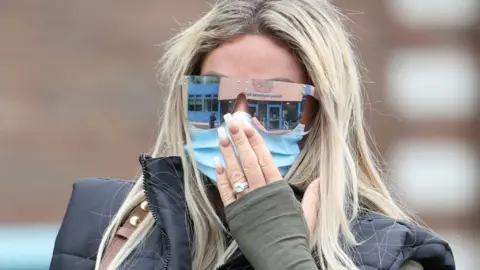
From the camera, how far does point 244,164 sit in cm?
206

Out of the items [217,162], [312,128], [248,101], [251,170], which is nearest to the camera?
[251,170]

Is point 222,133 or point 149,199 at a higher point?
point 222,133

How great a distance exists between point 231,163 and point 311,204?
0.26 meters

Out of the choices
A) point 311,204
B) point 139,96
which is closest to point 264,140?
point 311,204

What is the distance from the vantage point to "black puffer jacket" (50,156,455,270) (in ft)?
6.96

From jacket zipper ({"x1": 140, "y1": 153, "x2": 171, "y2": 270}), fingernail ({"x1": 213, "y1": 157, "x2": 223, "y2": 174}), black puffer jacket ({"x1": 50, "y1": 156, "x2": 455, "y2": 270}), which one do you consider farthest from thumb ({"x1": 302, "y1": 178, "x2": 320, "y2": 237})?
jacket zipper ({"x1": 140, "y1": 153, "x2": 171, "y2": 270})

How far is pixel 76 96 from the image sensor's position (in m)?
8.77

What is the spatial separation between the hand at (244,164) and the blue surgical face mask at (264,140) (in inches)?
7.9

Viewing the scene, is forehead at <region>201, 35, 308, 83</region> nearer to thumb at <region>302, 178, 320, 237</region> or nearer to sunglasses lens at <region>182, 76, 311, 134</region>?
sunglasses lens at <region>182, 76, 311, 134</region>

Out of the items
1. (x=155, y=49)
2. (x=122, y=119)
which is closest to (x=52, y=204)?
(x=122, y=119)

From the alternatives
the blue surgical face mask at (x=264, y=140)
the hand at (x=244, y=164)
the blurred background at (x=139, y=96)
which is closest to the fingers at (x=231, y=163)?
the hand at (x=244, y=164)

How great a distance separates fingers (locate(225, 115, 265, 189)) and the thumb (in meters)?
0.19

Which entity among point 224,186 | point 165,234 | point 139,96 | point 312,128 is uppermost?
point 312,128

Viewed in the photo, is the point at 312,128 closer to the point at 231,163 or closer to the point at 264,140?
the point at 264,140
